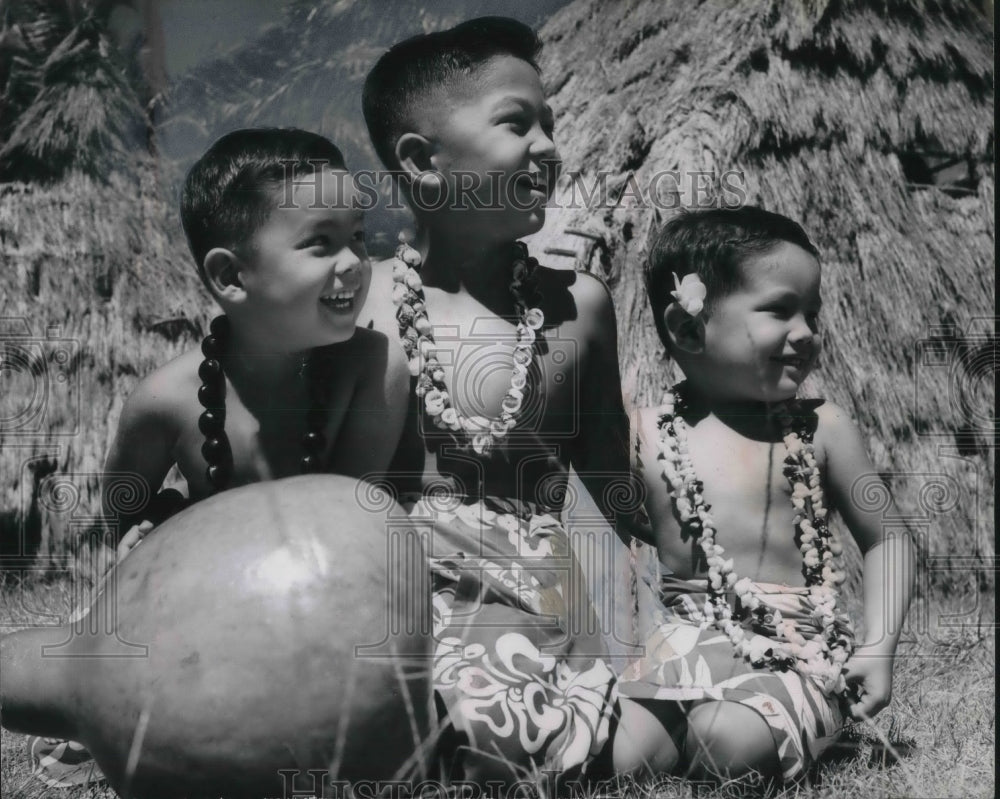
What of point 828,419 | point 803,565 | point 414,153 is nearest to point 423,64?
point 414,153

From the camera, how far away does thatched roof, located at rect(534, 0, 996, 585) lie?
3.43m

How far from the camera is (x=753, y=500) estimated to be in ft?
8.31

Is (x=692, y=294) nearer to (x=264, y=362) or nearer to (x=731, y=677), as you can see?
(x=731, y=677)

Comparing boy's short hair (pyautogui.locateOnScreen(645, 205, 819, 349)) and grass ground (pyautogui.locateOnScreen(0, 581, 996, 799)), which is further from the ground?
boy's short hair (pyautogui.locateOnScreen(645, 205, 819, 349))

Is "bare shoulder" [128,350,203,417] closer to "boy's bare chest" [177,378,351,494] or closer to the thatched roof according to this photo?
"boy's bare chest" [177,378,351,494]

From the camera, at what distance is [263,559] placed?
6.34ft

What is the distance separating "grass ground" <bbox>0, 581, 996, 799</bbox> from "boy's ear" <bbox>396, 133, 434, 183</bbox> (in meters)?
1.45

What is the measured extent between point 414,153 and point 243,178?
431 millimetres

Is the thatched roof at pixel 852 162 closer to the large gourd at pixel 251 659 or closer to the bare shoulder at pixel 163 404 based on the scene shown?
the bare shoulder at pixel 163 404

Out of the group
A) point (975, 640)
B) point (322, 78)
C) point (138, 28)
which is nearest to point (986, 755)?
point (975, 640)

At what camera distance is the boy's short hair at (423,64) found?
8.63 feet

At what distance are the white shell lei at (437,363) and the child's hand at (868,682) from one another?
920 millimetres

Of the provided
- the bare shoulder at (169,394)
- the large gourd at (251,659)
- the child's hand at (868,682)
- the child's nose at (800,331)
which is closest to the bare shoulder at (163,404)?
the bare shoulder at (169,394)

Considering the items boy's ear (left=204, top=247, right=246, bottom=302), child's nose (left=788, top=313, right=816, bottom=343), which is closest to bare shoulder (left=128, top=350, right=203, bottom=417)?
boy's ear (left=204, top=247, right=246, bottom=302)
